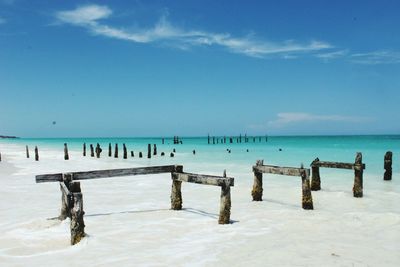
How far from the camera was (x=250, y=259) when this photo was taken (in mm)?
6840

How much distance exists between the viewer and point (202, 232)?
8.72 meters

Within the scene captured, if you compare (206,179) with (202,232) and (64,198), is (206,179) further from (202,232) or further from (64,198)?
(64,198)

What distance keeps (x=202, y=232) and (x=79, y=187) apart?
2.64 m

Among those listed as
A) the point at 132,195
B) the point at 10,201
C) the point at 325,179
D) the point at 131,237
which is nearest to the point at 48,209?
the point at 10,201

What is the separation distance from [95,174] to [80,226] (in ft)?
8.71

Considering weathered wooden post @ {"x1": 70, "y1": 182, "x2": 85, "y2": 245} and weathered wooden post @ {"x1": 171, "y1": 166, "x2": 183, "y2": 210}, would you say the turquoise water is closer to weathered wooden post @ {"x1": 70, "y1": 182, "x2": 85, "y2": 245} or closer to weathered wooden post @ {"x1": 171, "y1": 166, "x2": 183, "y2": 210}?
weathered wooden post @ {"x1": 171, "y1": 166, "x2": 183, "y2": 210}

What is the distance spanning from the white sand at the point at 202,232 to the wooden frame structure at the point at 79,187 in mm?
286

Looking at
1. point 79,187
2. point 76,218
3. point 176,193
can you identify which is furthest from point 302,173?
point 76,218

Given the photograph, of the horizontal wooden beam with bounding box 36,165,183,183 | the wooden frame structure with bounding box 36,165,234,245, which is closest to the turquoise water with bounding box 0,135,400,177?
the wooden frame structure with bounding box 36,165,234,245

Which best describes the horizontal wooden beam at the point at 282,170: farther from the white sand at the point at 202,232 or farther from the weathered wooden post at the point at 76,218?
the weathered wooden post at the point at 76,218

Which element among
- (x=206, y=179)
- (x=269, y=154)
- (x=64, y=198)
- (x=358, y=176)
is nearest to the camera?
(x=64, y=198)

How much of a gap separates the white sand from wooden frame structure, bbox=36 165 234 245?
29 centimetres

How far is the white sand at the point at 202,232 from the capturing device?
6871 millimetres

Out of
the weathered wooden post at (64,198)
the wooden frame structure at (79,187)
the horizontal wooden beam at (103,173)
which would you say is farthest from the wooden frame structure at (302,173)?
the weathered wooden post at (64,198)
